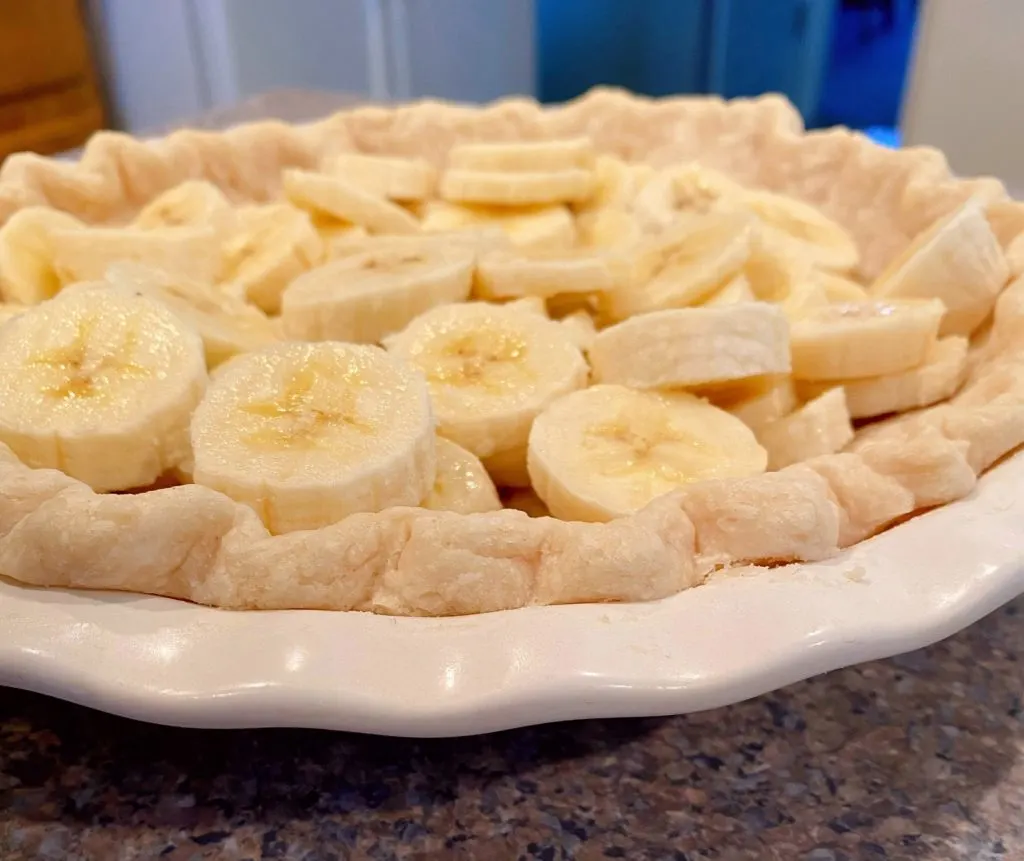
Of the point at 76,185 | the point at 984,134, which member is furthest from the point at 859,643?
the point at 984,134

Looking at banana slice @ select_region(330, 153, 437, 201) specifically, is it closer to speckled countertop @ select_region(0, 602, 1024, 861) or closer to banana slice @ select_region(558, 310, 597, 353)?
banana slice @ select_region(558, 310, 597, 353)

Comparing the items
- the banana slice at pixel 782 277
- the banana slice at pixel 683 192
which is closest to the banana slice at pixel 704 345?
the banana slice at pixel 782 277

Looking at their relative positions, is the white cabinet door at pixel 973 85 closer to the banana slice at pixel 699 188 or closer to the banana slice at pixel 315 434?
the banana slice at pixel 699 188

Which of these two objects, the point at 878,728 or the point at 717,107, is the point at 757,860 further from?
the point at 717,107

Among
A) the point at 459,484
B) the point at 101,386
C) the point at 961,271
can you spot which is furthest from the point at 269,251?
the point at 961,271

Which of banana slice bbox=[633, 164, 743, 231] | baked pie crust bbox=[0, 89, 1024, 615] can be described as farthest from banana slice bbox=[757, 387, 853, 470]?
banana slice bbox=[633, 164, 743, 231]
